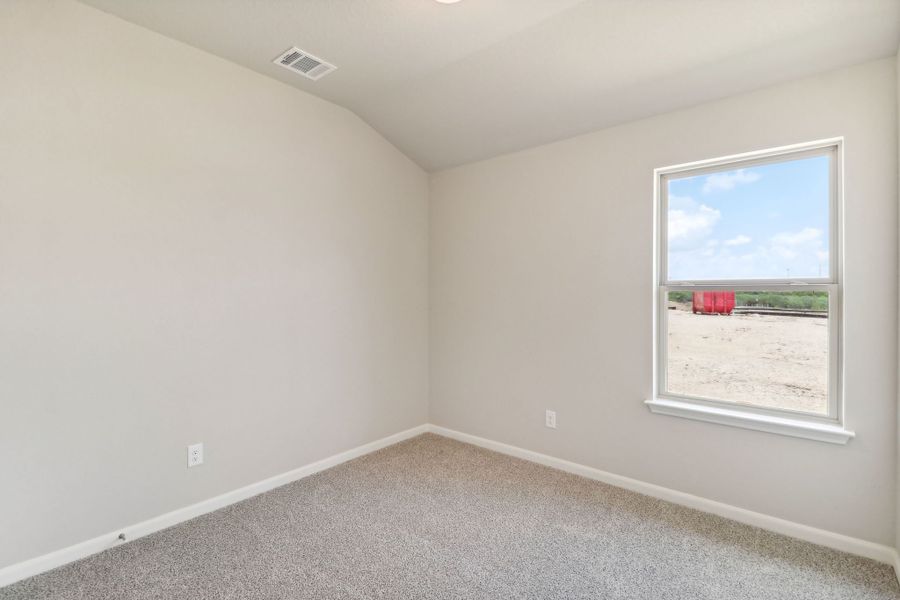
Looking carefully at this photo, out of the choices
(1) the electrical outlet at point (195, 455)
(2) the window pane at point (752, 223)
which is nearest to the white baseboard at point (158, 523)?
(1) the electrical outlet at point (195, 455)

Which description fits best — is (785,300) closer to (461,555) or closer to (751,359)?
(751,359)

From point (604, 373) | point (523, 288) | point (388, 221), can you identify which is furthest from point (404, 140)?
point (604, 373)

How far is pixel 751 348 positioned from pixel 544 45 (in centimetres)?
202

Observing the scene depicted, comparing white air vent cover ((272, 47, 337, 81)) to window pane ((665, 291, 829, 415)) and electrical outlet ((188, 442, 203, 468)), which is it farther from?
window pane ((665, 291, 829, 415))

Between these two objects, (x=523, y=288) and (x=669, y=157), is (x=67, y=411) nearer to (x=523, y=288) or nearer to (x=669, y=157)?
(x=523, y=288)

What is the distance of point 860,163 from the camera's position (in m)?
2.03

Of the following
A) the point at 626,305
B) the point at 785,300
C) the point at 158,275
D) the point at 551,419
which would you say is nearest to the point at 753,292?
the point at 785,300

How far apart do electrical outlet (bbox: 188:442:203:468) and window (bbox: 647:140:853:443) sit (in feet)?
8.78

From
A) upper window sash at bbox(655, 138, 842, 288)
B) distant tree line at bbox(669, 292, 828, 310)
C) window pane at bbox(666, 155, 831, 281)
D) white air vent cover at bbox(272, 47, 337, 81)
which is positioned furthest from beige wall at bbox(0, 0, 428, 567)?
Result: distant tree line at bbox(669, 292, 828, 310)

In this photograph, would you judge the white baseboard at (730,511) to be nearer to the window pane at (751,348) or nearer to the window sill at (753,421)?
the window sill at (753,421)

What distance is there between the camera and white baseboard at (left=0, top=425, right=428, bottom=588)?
74.2 inches

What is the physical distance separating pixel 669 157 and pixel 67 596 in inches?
143

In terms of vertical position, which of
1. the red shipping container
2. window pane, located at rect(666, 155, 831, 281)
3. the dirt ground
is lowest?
the dirt ground

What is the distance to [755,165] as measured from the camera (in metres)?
2.37
